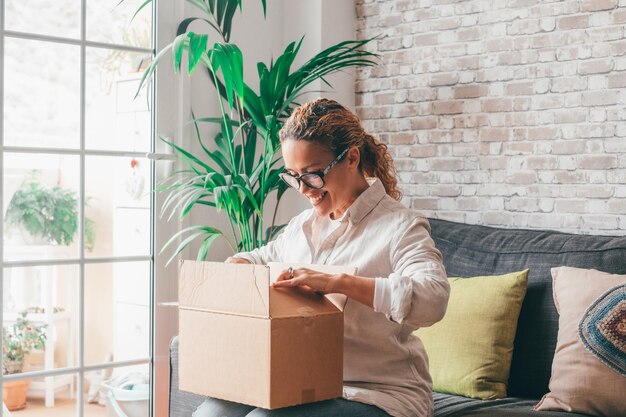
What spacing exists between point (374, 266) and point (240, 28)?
6.94ft

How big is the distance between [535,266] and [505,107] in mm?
860

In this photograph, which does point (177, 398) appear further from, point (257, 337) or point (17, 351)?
point (257, 337)

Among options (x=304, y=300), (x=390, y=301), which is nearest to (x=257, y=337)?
(x=304, y=300)

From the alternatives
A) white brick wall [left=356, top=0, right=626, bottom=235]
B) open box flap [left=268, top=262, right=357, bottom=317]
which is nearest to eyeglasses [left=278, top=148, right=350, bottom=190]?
open box flap [left=268, top=262, right=357, bottom=317]

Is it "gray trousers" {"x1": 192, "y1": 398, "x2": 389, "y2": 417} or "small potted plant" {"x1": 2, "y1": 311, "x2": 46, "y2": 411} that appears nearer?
"gray trousers" {"x1": 192, "y1": 398, "x2": 389, "y2": 417}

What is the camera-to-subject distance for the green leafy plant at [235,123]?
3.22 metres

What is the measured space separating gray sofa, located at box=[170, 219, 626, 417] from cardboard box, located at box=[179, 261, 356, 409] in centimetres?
64

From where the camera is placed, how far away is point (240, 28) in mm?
3934

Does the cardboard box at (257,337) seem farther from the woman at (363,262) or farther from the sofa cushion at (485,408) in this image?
the sofa cushion at (485,408)

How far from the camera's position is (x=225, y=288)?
197 cm

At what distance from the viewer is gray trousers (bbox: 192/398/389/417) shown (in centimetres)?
192

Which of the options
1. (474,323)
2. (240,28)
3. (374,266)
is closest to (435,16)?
(240,28)

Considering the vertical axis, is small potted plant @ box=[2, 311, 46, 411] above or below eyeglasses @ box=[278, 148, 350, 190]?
below

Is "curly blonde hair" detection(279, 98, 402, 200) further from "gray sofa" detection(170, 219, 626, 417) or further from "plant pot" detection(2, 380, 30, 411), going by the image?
"plant pot" detection(2, 380, 30, 411)
